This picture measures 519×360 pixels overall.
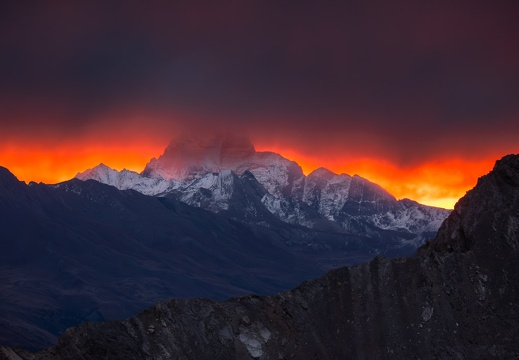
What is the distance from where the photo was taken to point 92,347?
333 feet

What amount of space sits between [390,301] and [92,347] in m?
40.8

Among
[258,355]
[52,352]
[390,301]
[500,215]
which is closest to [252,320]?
[258,355]

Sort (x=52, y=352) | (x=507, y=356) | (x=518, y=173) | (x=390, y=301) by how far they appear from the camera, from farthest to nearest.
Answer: (x=518, y=173)
(x=390, y=301)
(x=507, y=356)
(x=52, y=352)

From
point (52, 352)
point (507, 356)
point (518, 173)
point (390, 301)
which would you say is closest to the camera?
point (52, 352)

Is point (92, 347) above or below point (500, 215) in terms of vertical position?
below

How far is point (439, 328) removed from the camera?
118m

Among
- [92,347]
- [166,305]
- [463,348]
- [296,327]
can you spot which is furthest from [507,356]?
[92,347]

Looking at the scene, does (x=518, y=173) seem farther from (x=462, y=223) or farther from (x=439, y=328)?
(x=439, y=328)

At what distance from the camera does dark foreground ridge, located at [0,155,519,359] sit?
11194cm

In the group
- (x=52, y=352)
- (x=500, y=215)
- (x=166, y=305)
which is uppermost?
(x=500, y=215)

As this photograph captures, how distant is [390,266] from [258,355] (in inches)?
928

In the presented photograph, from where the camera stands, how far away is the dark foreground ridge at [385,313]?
11194 cm

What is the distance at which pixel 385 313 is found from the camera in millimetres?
121562

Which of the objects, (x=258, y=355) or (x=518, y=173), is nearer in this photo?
(x=258, y=355)
